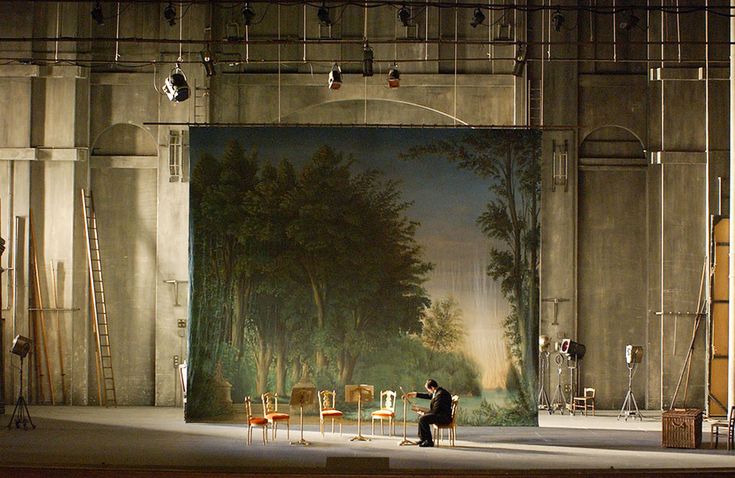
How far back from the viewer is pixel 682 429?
44.4ft

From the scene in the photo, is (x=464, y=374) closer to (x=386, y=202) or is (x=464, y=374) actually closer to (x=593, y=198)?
(x=386, y=202)

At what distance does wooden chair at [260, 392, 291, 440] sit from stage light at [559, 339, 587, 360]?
5.21 metres

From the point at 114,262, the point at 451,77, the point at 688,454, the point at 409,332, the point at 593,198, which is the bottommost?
the point at 688,454

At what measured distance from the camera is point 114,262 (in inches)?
747

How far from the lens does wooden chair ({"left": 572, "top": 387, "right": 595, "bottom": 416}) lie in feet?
58.8

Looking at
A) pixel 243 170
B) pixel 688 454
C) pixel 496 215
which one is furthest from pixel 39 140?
pixel 688 454

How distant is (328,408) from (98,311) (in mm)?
5455

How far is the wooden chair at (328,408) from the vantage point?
47.3 feet

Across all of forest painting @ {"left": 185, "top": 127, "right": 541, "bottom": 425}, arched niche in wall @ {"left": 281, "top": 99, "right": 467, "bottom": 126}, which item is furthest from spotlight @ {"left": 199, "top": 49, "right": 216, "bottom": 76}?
arched niche in wall @ {"left": 281, "top": 99, "right": 467, "bottom": 126}

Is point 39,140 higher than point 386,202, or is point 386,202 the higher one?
point 39,140

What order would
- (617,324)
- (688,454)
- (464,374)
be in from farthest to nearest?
(617,324), (464,374), (688,454)

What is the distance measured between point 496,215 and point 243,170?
403 cm

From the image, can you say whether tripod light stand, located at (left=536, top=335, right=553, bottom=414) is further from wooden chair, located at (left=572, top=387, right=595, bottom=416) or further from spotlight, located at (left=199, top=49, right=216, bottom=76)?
spotlight, located at (left=199, top=49, right=216, bottom=76)

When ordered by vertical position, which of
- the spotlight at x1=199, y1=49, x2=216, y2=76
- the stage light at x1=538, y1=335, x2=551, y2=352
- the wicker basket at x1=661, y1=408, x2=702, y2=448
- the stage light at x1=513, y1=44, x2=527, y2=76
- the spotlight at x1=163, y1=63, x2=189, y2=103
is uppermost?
the stage light at x1=513, y1=44, x2=527, y2=76
